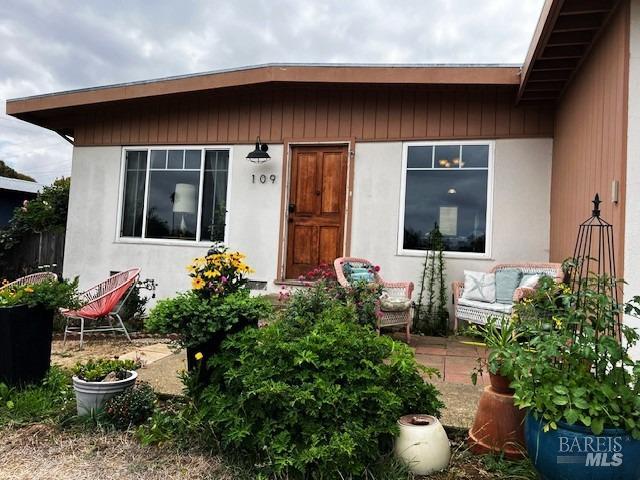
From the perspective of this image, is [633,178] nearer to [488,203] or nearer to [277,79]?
[488,203]

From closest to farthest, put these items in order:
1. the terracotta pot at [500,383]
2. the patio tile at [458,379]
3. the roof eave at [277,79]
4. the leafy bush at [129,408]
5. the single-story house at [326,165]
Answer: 1. the terracotta pot at [500,383]
2. the leafy bush at [129,408]
3. the patio tile at [458,379]
4. the roof eave at [277,79]
5. the single-story house at [326,165]

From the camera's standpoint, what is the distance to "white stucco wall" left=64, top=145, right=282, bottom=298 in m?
6.04

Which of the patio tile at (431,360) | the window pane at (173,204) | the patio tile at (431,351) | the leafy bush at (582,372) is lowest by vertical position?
the patio tile at (431,360)

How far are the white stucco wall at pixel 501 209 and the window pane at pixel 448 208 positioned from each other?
136mm

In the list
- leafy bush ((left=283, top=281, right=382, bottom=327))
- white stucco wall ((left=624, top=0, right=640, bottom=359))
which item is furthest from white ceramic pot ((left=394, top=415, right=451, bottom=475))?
white stucco wall ((left=624, top=0, right=640, bottom=359))

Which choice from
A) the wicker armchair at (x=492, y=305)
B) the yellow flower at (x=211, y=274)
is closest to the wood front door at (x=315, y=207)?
the wicker armchair at (x=492, y=305)

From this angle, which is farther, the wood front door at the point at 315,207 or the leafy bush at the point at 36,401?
the wood front door at the point at 315,207

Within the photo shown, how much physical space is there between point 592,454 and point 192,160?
5.84 meters

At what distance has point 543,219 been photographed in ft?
17.0

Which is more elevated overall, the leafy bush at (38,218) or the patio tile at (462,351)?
the leafy bush at (38,218)

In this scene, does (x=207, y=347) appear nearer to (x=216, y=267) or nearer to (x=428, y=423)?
(x=216, y=267)

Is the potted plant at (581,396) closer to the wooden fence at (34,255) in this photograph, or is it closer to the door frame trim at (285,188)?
the door frame trim at (285,188)

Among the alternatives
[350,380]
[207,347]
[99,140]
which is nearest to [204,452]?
[207,347]

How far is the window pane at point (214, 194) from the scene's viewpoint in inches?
247
